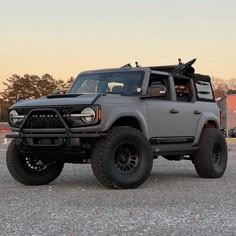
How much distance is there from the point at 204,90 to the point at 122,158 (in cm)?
327

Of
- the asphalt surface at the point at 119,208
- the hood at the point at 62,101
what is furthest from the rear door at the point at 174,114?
the hood at the point at 62,101

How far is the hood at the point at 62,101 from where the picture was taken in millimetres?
7672

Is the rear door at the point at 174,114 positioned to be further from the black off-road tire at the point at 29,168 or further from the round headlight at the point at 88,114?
the black off-road tire at the point at 29,168

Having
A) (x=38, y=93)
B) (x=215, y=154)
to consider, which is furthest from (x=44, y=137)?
(x=38, y=93)

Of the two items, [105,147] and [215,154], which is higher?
[105,147]

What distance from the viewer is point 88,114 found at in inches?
298

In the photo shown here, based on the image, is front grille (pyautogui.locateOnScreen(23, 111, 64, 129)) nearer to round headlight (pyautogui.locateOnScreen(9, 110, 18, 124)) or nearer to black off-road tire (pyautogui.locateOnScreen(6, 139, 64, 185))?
round headlight (pyautogui.locateOnScreen(9, 110, 18, 124))

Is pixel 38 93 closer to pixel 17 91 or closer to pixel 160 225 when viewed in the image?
pixel 17 91

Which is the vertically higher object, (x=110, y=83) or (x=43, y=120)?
(x=110, y=83)

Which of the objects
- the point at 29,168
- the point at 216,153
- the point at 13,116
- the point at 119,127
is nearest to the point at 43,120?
the point at 13,116

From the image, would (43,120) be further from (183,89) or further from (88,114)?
(183,89)

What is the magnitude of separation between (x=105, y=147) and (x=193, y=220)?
2476mm

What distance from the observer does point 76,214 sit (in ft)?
18.9

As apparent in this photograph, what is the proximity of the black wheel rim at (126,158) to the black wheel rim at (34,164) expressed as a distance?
5.41ft
